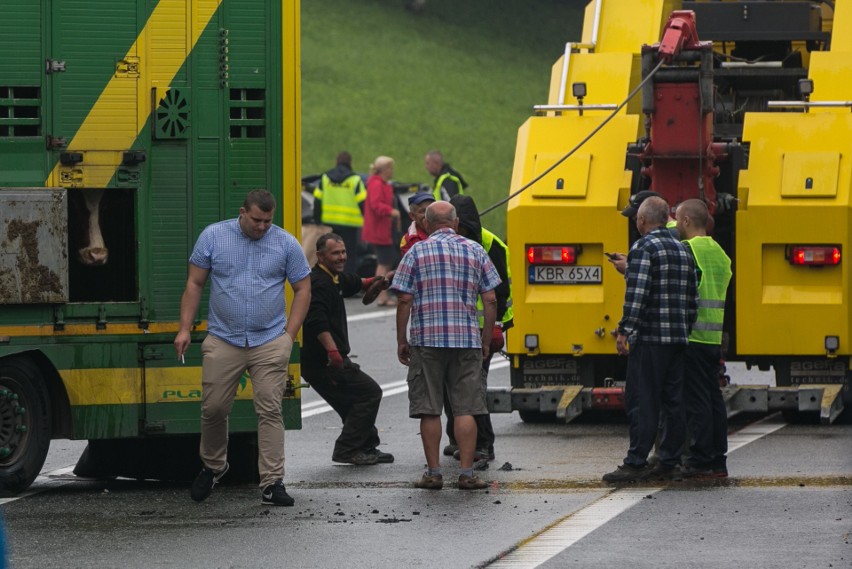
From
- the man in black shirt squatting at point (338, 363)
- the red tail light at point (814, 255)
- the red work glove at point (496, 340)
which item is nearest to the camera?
the red work glove at point (496, 340)

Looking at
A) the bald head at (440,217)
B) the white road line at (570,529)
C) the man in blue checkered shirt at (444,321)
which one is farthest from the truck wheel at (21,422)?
the white road line at (570,529)

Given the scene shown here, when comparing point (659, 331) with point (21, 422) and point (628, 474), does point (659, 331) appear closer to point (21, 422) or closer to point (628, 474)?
point (628, 474)

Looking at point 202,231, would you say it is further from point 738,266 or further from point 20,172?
point 738,266

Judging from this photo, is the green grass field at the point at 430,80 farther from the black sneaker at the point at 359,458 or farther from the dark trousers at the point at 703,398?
the dark trousers at the point at 703,398

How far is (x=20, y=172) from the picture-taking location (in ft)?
35.0

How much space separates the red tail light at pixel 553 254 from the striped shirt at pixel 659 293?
2132mm

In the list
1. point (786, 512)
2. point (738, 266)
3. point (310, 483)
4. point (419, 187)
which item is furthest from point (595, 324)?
point (419, 187)

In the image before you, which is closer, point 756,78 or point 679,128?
point 679,128

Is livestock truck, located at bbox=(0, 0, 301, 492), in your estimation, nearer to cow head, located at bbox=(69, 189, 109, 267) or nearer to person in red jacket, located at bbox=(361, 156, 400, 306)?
cow head, located at bbox=(69, 189, 109, 267)

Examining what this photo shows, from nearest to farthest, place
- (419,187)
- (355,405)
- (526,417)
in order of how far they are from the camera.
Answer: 1. (355,405)
2. (526,417)
3. (419,187)

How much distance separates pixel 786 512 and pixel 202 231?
3.40 meters

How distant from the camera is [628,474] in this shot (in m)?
11.1

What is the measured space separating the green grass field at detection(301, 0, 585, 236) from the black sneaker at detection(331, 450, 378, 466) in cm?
2559

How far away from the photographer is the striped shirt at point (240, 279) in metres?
10.5
